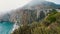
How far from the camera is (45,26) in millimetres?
3553

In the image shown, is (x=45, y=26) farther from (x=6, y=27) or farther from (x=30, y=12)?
(x=6, y=27)

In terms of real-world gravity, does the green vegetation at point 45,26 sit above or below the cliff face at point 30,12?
below

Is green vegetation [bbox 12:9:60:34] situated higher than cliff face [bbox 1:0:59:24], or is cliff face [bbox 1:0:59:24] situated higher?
cliff face [bbox 1:0:59:24]

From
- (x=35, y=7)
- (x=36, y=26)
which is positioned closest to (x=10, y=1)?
(x=35, y=7)

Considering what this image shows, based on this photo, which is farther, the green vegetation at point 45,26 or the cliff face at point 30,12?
the cliff face at point 30,12

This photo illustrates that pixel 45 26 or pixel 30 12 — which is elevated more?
pixel 30 12

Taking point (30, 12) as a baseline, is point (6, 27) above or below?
Answer: below

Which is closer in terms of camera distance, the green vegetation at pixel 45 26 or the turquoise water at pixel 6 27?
the green vegetation at pixel 45 26

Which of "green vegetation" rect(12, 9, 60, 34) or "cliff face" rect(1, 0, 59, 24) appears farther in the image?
"cliff face" rect(1, 0, 59, 24)

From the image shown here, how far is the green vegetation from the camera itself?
Result: 347 centimetres

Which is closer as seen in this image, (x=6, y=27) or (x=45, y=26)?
(x=45, y=26)

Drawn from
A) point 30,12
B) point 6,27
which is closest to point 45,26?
point 30,12

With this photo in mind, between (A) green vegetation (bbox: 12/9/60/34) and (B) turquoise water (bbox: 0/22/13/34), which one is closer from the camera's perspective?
(A) green vegetation (bbox: 12/9/60/34)

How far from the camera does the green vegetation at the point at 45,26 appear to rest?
347cm
